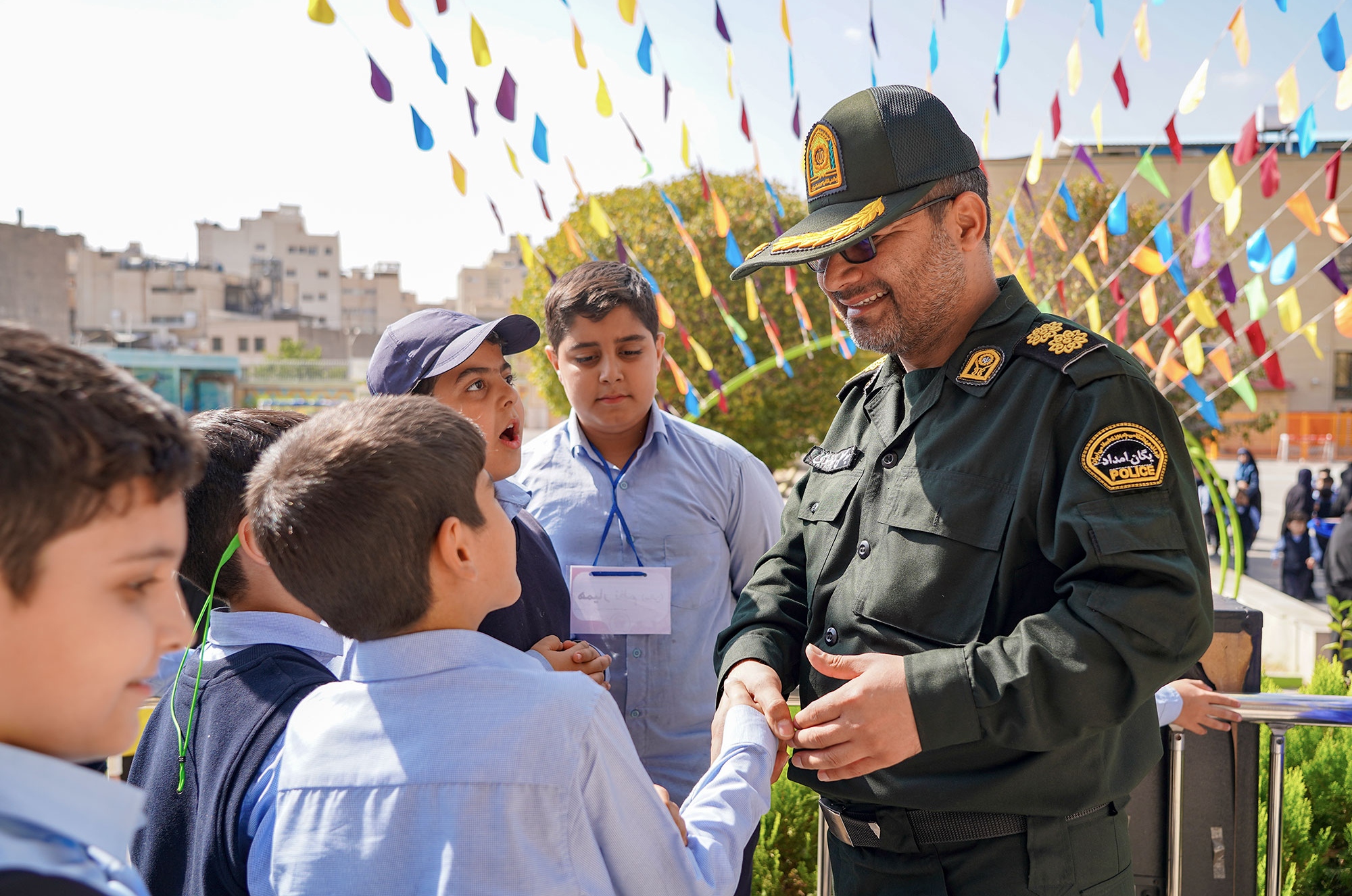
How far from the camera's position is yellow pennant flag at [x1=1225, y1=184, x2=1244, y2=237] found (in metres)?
4.18

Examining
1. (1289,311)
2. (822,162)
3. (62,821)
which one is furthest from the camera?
(1289,311)

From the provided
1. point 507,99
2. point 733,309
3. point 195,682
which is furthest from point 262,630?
point 733,309

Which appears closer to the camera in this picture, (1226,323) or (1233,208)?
(1233,208)

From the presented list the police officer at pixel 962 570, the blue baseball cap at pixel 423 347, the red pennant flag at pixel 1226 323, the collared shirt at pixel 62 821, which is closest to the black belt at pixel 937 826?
the police officer at pixel 962 570

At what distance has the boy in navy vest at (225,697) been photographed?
4.54ft

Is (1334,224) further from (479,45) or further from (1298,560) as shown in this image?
(1298,560)

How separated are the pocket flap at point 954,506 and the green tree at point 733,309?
10.0 metres

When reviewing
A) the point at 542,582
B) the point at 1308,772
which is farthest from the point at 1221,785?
the point at 542,582

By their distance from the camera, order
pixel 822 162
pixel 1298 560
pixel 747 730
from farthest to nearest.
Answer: pixel 1298 560 < pixel 822 162 < pixel 747 730

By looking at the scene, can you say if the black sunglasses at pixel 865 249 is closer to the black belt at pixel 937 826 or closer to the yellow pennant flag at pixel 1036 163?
the black belt at pixel 937 826

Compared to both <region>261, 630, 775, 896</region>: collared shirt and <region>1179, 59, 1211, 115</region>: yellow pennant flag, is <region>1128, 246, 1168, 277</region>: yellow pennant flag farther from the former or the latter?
<region>261, 630, 775, 896</region>: collared shirt

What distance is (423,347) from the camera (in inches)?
91.7

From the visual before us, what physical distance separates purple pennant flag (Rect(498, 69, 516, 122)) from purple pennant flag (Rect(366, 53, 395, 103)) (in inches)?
16.3

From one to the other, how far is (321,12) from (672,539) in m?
1.98
